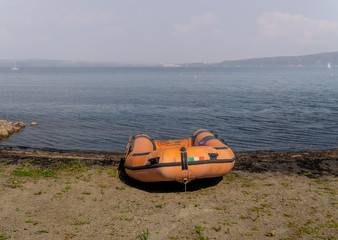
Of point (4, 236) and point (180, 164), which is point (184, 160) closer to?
point (180, 164)

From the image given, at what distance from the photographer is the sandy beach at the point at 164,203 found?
7531 mm

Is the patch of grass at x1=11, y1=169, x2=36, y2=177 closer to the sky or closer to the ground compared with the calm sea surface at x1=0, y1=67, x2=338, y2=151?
closer to the sky

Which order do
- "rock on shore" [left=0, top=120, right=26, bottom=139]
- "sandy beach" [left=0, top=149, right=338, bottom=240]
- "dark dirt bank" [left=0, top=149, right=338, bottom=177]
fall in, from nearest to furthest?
"sandy beach" [left=0, top=149, right=338, bottom=240] → "dark dirt bank" [left=0, top=149, right=338, bottom=177] → "rock on shore" [left=0, top=120, right=26, bottom=139]

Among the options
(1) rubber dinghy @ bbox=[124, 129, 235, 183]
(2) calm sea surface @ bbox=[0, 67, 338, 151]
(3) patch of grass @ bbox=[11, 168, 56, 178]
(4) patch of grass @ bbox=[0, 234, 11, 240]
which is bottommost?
(2) calm sea surface @ bbox=[0, 67, 338, 151]

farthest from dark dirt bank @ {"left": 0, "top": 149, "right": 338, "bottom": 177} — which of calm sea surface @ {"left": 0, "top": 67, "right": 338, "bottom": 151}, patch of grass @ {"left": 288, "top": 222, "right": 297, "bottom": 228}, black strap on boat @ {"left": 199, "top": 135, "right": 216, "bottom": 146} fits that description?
patch of grass @ {"left": 288, "top": 222, "right": 297, "bottom": 228}

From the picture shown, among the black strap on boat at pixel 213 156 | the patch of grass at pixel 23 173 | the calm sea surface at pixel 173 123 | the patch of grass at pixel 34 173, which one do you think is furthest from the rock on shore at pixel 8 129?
the black strap on boat at pixel 213 156

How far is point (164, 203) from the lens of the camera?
30.6 feet

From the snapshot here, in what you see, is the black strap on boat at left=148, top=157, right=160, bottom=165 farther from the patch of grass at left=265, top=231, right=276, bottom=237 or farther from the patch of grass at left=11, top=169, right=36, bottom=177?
the patch of grass at left=11, top=169, right=36, bottom=177

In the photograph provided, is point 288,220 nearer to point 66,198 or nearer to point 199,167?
point 199,167

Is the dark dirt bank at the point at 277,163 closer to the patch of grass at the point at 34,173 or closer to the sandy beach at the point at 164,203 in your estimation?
the sandy beach at the point at 164,203

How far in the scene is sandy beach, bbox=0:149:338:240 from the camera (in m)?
7.53

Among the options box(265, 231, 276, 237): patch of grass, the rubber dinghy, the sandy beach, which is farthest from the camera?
Answer: the rubber dinghy

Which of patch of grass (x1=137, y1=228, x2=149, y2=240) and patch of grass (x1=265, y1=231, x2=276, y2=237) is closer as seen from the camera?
patch of grass (x1=137, y1=228, x2=149, y2=240)

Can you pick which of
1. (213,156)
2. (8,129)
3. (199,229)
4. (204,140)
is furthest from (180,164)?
(8,129)
